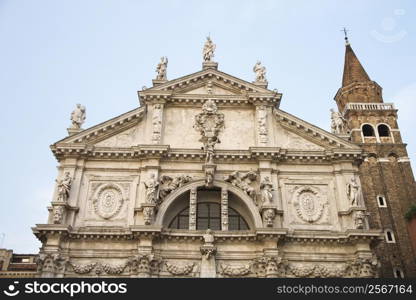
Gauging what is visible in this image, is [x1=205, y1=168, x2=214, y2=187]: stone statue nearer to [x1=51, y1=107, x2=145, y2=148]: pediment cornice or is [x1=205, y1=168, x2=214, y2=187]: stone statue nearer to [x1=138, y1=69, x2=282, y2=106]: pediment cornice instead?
[x1=138, y1=69, x2=282, y2=106]: pediment cornice

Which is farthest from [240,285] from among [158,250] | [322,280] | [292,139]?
[292,139]

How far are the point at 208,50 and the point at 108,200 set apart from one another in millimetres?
10330

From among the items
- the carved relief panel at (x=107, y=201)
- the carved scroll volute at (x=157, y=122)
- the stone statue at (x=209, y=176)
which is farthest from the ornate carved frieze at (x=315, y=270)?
the carved scroll volute at (x=157, y=122)

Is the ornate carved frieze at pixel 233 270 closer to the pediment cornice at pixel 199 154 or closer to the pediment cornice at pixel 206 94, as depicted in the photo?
the pediment cornice at pixel 199 154

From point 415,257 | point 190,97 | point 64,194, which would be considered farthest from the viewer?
point 415,257

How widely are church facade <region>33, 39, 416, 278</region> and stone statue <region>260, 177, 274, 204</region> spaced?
0.20 ft

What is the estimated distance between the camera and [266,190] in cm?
1855

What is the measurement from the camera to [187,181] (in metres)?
19.3

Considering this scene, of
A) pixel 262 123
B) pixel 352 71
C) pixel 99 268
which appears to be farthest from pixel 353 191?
pixel 352 71

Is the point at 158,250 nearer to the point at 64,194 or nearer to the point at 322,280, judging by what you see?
the point at 64,194

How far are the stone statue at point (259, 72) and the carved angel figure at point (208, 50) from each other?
2531 mm

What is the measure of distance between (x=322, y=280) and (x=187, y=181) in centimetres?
869

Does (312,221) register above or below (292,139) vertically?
below

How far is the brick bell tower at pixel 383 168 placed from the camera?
26078mm
